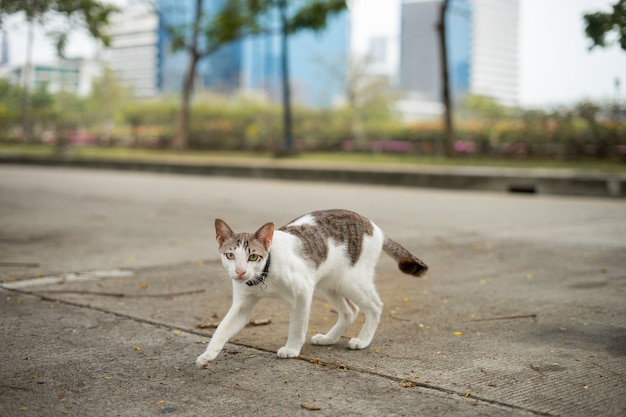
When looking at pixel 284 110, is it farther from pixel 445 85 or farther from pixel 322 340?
pixel 322 340

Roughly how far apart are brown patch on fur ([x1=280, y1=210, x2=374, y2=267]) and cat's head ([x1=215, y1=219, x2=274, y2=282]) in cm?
30

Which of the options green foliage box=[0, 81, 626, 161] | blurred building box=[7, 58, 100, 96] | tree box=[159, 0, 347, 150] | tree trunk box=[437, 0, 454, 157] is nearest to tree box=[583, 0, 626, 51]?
green foliage box=[0, 81, 626, 161]

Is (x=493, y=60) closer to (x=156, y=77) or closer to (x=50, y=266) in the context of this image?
(x=156, y=77)

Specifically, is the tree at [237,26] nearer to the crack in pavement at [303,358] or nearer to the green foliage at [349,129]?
the green foliage at [349,129]

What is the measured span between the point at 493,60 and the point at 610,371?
7154 inches

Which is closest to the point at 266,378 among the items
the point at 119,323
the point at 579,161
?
the point at 119,323

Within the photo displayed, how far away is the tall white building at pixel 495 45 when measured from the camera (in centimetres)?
16562

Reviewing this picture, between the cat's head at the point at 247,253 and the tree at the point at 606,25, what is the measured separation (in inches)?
133

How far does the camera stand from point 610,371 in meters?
3.54

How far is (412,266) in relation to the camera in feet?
13.2

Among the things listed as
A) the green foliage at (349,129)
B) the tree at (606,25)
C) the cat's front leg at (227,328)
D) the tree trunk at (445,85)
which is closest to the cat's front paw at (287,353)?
the cat's front leg at (227,328)

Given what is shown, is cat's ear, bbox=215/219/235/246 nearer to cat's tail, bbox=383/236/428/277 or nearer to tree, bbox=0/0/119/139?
cat's tail, bbox=383/236/428/277

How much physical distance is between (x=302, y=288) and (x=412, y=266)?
0.70 meters

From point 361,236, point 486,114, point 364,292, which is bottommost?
point 364,292
